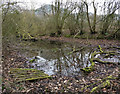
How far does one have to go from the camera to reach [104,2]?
1711 centimetres

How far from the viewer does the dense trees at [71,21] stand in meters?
16.4

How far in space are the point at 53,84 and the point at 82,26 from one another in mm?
15830

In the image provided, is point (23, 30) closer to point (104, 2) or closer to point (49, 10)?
point (49, 10)

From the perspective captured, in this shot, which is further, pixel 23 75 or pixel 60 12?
pixel 60 12

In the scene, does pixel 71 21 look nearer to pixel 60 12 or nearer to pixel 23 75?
pixel 60 12

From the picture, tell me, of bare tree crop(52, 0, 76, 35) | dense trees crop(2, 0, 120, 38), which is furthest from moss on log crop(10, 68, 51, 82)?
bare tree crop(52, 0, 76, 35)

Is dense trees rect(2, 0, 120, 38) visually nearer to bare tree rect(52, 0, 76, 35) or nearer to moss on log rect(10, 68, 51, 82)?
bare tree rect(52, 0, 76, 35)

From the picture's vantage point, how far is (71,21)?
64.3 feet

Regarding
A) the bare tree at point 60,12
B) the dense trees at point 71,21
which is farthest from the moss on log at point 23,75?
the bare tree at point 60,12

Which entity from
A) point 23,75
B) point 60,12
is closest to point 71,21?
point 60,12

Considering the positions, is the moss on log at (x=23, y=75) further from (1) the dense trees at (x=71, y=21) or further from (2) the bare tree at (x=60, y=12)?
(2) the bare tree at (x=60, y=12)

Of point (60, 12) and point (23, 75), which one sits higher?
point (60, 12)

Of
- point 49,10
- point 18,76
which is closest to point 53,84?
point 18,76

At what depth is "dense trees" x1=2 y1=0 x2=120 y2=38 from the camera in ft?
53.7
